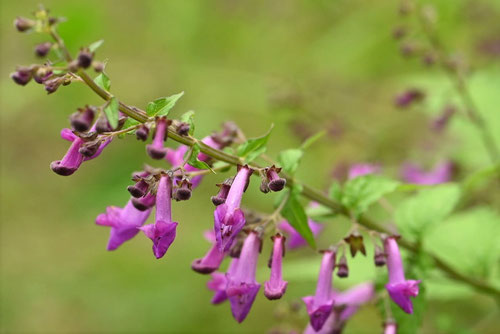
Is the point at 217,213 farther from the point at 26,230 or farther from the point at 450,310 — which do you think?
the point at 26,230

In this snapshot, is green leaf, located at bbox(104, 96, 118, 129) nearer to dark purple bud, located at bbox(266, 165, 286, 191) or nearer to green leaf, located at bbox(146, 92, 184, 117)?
green leaf, located at bbox(146, 92, 184, 117)

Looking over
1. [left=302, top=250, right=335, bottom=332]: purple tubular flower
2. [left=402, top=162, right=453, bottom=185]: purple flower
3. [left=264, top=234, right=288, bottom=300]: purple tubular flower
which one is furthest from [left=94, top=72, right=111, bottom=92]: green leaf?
[left=402, top=162, right=453, bottom=185]: purple flower

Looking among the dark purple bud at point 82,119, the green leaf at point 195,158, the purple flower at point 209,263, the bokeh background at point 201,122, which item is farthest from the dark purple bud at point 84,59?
the bokeh background at point 201,122

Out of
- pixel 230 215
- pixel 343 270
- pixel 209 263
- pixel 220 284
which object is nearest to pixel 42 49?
pixel 230 215

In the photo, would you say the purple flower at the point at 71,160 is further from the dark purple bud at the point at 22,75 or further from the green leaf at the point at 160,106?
the dark purple bud at the point at 22,75

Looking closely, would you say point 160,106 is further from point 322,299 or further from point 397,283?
point 397,283

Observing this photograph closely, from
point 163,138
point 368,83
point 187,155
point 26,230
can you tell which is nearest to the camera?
point 163,138

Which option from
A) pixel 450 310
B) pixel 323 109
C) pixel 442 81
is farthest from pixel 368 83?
pixel 450 310
